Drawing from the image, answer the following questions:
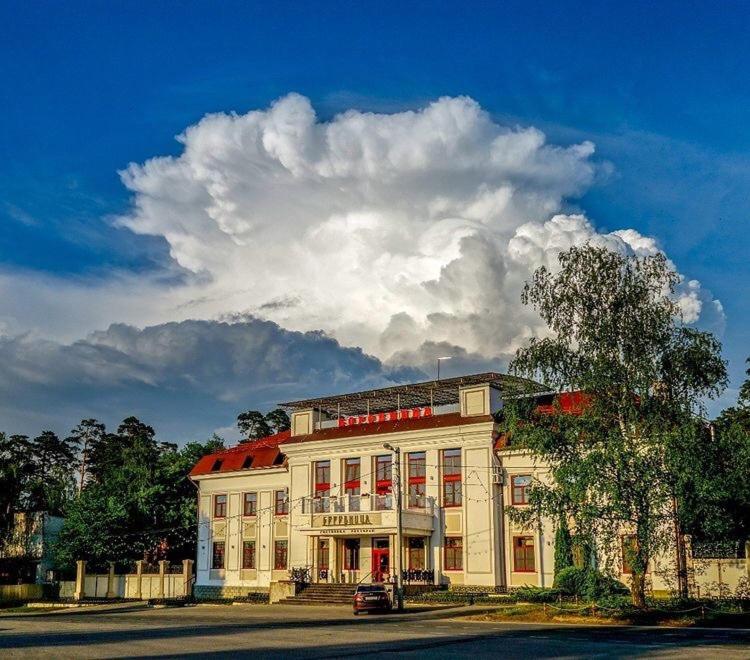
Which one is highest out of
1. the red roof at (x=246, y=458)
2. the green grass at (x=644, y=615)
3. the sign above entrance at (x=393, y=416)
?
the sign above entrance at (x=393, y=416)

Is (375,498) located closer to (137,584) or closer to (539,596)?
(539,596)

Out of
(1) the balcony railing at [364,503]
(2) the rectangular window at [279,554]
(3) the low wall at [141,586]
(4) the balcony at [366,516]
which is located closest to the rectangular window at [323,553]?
(4) the balcony at [366,516]

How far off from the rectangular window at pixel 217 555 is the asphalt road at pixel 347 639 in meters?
21.3

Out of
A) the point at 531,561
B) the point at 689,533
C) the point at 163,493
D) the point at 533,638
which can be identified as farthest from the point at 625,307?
the point at 163,493

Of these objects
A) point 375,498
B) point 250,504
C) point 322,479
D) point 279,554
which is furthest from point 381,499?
point 250,504

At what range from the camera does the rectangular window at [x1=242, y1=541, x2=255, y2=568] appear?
59.7m

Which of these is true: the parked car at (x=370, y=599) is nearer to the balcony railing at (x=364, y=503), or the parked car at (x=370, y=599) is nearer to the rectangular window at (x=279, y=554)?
the balcony railing at (x=364, y=503)

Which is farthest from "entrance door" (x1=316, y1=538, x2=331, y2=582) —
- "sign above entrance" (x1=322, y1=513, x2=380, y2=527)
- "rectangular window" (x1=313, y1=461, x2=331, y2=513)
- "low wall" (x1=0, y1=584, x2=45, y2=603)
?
"low wall" (x1=0, y1=584, x2=45, y2=603)

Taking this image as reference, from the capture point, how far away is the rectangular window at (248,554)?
196 ft

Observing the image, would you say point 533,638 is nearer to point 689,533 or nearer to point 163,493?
point 689,533

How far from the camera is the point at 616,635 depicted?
90.0 ft

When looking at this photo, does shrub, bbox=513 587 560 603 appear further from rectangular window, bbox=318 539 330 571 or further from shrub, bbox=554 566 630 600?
rectangular window, bbox=318 539 330 571

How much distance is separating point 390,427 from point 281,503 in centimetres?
1042

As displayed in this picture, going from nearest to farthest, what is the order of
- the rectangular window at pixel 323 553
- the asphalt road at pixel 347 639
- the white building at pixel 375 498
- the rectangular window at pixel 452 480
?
the asphalt road at pixel 347 639 < the white building at pixel 375 498 < the rectangular window at pixel 452 480 < the rectangular window at pixel 323 553
